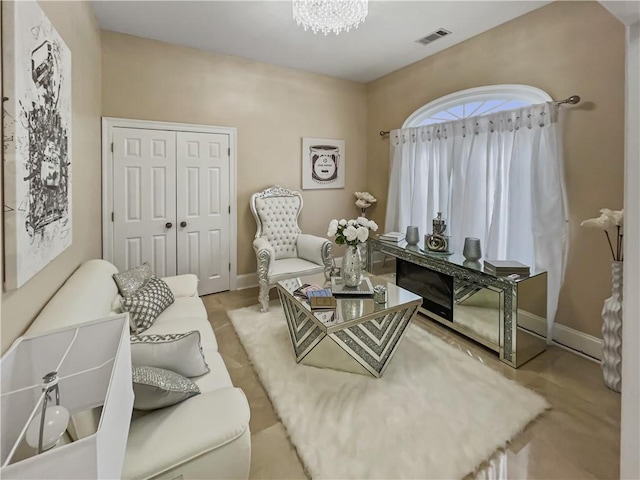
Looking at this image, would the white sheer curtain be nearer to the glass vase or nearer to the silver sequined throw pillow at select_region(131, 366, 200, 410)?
the glass vase

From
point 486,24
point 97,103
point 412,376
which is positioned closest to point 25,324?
point 412,376

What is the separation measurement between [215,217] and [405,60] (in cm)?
304

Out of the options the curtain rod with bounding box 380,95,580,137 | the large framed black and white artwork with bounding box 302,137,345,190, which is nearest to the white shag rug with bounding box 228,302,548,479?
the curtain rod with bounding box 380,95,580,137

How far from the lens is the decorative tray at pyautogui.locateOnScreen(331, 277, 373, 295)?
2.39m

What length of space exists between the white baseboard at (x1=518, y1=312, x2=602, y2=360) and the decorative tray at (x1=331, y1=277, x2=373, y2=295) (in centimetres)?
111

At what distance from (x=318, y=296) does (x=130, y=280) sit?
1.34 m

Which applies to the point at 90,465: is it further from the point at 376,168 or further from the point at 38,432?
the point at 376,168

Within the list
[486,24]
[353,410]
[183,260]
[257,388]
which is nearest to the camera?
[353,410]

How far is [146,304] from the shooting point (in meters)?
2.03

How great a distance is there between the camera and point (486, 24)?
9.73ft

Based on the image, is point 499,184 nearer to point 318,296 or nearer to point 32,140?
point 318,296

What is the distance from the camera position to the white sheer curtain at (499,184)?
2.58 m

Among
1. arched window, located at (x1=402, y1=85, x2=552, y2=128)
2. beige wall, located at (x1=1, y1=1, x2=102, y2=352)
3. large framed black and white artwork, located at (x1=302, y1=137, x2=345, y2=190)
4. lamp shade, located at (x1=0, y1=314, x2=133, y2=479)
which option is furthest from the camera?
large framed black and white artwork, located at (x1=302, y1=137, x2=345, y2=190)

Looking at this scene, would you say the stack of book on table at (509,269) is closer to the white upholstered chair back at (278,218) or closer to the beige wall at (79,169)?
the white upholstered chair back at (278,218)
